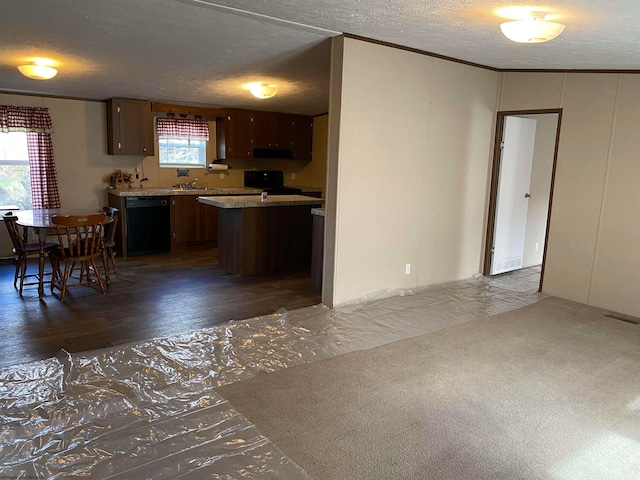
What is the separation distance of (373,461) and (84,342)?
2.41m

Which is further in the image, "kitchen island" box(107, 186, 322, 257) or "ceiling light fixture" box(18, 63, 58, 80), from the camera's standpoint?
"kitchen island" box(107, 186, 322, 257)

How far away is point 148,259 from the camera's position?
653 cm

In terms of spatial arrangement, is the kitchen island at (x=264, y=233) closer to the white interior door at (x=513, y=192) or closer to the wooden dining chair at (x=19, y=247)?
the wooden dining chair at (x=19, y=247)

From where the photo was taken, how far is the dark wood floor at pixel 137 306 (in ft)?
11.6

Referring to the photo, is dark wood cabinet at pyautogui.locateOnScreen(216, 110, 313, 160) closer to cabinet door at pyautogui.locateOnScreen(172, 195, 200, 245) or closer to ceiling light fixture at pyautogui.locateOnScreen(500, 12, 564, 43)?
cabinet door at pyautogui.locateOnScreen(172, 195, 200, 245)

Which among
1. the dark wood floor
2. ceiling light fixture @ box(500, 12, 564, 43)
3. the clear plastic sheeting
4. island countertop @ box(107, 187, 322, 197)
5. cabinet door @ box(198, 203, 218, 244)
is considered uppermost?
ceiling light fixture @ box(500, 12, 564, 43)

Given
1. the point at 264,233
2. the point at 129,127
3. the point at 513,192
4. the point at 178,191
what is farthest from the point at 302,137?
the point at 513,192

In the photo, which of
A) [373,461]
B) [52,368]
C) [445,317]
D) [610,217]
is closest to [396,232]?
[445,317]

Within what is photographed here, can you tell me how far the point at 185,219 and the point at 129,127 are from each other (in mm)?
1586

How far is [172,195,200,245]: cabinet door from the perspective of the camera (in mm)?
7055

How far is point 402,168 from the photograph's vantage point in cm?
463

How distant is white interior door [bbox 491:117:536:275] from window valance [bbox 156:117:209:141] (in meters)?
4.86

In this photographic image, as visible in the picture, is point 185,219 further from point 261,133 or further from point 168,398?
point 168,398

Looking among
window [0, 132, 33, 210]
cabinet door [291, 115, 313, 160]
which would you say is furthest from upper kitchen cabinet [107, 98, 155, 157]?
cabinet door [291, 115, 313, 160]
